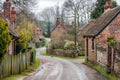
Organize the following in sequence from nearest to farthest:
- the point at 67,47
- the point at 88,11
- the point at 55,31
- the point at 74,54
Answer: the point at 74,54
the point at 67,47
the point at 88,11
the point at 55,31

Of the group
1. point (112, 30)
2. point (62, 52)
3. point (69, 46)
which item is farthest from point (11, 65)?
point (62, 52)

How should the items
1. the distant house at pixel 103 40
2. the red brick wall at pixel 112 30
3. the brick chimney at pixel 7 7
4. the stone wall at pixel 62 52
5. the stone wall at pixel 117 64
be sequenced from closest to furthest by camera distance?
the stone wall at pixel 117 64
the distant house at pixel 103 40
the red brick wall at pixel 112 30
the brick chimney at pixel 7 7
the stone wall at pixel 62 52

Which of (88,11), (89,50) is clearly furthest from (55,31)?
(89,50)

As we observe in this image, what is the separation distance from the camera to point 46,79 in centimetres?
2302

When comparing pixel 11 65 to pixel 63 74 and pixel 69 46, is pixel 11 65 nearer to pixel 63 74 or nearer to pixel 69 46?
pixel 63 74

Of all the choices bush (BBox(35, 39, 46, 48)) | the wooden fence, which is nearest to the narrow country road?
the wooden fence

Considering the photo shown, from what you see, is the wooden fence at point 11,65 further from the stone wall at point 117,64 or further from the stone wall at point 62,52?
the stone wall at point 62,52

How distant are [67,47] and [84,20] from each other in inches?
1070

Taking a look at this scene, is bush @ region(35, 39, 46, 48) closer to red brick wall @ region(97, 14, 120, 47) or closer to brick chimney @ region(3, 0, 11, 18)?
brick chimney @ region(3, 0, 11, 18)

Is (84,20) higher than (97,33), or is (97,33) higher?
(84,20)

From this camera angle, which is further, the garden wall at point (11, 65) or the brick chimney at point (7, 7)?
the brick chimney at point (7, 7)

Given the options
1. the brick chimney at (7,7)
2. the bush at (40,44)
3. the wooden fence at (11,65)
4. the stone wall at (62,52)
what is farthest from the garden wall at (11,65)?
the bush at (40,44)

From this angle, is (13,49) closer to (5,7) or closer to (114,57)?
(5,7)

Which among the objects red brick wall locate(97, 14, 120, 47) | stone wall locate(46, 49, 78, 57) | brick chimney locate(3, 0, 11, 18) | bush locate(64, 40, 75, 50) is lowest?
stone wall locate(46, 49, 78, 57)
